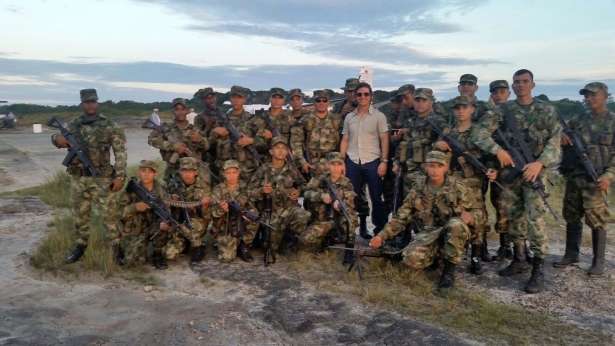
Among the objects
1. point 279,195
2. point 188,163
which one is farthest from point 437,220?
point 188,163

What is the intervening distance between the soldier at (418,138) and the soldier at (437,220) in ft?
1.93

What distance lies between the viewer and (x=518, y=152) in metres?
5.80

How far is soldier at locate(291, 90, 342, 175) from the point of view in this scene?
7.39 meters

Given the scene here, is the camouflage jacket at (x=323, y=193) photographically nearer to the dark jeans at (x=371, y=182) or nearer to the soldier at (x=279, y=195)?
the soldier at (x=279, y=195)

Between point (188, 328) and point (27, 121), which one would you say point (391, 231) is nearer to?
point (188, 328)

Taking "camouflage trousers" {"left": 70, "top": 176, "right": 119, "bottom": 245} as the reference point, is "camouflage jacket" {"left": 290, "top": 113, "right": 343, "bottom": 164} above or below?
above

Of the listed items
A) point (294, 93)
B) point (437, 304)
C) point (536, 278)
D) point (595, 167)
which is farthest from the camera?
point (294, 93)

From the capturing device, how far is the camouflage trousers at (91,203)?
6.46 metres

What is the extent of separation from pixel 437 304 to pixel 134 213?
3.71 metres

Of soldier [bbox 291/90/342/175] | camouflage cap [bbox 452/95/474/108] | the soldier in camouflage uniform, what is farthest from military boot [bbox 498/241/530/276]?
the soldier in camouflage uniform

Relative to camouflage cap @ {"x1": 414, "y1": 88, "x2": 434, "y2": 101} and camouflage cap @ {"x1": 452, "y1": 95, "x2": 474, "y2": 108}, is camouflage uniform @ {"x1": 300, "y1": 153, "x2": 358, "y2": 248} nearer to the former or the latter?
camouflage cap @ {"x1": 414, "y1": 88, "x2": 434, "y2": 101}

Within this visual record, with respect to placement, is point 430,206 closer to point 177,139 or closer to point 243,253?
point 243,253

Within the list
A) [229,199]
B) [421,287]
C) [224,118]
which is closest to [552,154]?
[421,287]

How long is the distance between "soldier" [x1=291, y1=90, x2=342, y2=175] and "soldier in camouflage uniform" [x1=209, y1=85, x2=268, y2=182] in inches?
19.7
